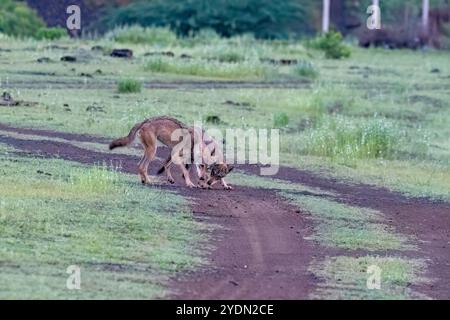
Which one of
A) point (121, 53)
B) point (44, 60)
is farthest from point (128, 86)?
point (121, 53)

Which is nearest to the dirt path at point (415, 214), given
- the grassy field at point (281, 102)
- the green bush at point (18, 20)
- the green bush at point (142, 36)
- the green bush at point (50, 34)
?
the grassy field at point (281, 102)

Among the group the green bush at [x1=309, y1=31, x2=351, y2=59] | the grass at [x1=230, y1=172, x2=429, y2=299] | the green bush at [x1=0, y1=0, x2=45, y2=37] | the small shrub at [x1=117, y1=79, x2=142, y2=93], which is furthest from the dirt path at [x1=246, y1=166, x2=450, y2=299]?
the green bush at [x1=0, y1=0, x2=45, y2=37]

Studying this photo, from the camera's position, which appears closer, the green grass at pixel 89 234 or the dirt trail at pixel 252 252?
the green grass at pixel 89 234

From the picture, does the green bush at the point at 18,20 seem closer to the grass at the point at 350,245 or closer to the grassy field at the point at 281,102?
the grassy field at the point at 281,102

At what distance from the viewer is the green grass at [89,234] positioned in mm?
10672

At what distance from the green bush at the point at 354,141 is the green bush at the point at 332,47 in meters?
20.4

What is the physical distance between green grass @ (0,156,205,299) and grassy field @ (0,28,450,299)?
25 millimetres

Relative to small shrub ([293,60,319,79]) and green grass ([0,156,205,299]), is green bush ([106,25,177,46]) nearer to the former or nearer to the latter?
small shrub ([293,60,319,79])

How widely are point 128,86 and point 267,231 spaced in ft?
41.1

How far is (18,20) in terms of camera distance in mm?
45812

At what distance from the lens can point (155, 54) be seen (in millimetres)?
35469

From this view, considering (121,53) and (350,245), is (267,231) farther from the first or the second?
(121,53)

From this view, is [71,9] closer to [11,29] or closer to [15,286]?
[11,29]

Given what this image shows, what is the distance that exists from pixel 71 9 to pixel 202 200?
23.7 m
